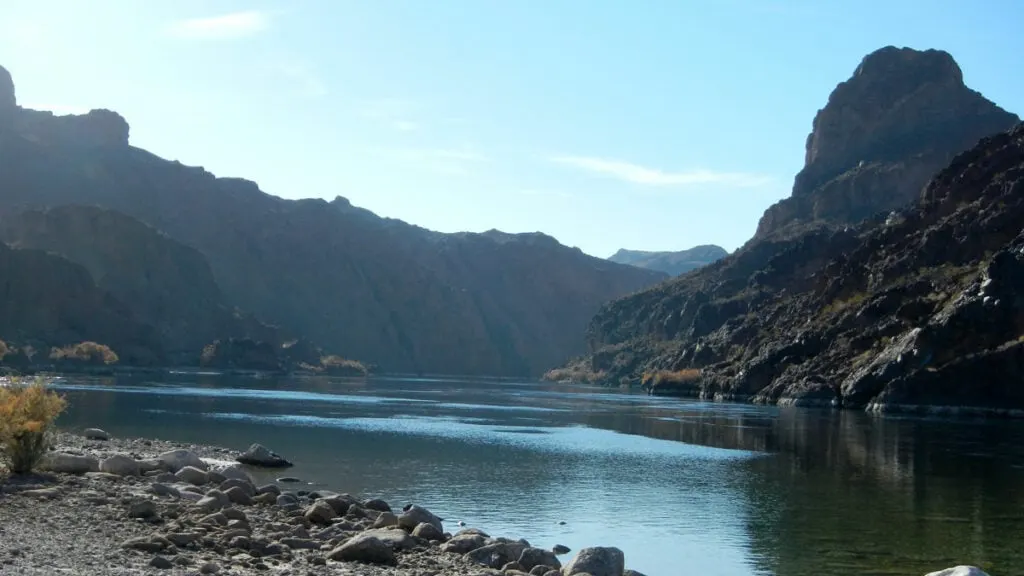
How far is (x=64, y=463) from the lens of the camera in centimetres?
3325

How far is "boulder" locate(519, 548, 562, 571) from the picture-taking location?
24875mm

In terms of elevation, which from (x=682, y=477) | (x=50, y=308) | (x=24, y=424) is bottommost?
(x=682, y=477)

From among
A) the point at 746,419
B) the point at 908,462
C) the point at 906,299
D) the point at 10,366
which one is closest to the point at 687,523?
the point at 908,462

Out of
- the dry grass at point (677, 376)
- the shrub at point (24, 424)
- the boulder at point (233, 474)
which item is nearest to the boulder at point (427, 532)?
the boulder at point (233, 474)

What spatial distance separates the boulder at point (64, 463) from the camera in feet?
107

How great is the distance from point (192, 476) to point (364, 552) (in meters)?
13.8

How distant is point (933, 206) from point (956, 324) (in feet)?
150

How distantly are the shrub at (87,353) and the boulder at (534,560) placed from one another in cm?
15913

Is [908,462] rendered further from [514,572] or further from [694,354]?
[694,354]

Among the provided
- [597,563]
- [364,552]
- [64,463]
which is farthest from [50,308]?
[597,563]

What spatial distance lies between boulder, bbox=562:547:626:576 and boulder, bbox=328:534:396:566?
13.2 ft

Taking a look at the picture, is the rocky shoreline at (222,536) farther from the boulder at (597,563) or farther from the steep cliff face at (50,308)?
the steep cliff face at (50,308)

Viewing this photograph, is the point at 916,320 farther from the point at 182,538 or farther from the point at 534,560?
the point at 182,538

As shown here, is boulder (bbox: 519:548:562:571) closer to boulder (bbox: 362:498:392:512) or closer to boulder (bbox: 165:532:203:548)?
boulder (bbox: 165:532:203:548)
